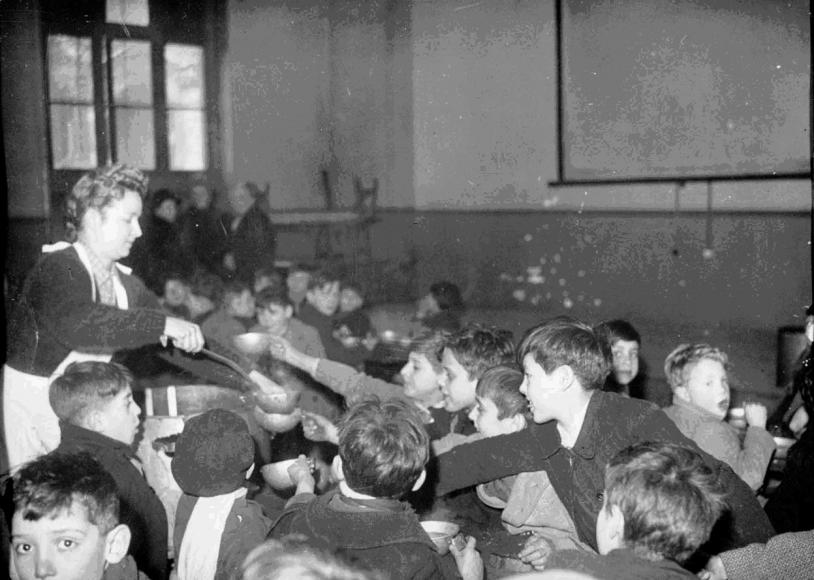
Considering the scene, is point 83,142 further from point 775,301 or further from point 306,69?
point 775,301

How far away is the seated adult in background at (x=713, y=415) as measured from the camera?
270 centimetres

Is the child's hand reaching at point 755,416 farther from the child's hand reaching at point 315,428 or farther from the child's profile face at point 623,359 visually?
the child's hand reaching at point 315,428

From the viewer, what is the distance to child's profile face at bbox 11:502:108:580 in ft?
5.63

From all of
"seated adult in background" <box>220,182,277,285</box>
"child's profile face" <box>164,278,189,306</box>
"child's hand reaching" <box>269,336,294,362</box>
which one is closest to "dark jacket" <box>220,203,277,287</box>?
"seated adult in background" <box>220,182,277,285</box>

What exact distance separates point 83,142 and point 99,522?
532 centimetres

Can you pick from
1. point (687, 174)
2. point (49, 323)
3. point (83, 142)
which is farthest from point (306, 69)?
point (49, 323)

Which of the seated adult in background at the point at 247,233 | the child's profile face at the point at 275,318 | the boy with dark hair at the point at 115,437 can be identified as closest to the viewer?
the boy with dark hair at the point at 115,437

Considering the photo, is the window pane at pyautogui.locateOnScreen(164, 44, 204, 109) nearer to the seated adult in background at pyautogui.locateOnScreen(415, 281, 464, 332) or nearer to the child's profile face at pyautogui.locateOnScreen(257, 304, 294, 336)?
the seated adult in background at pyautogui.locateOnScreen(415, 281, 464, 332)

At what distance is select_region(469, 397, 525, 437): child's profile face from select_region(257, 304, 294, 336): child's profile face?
212 centimetres

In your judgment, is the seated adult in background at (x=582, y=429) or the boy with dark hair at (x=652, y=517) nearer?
the boy with dark hair at (x=652, y=517)

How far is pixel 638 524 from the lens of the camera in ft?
5.14

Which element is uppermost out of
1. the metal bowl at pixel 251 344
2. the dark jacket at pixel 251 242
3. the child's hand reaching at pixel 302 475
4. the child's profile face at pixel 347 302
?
the dark jacket at pixel 251 242

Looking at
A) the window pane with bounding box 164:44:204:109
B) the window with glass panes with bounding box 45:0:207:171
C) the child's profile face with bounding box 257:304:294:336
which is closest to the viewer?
the child's profile face with bounding box 257:304:294:336

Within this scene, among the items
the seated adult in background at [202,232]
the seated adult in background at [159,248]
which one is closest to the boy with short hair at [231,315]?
the seated adult in background at [159,248]
